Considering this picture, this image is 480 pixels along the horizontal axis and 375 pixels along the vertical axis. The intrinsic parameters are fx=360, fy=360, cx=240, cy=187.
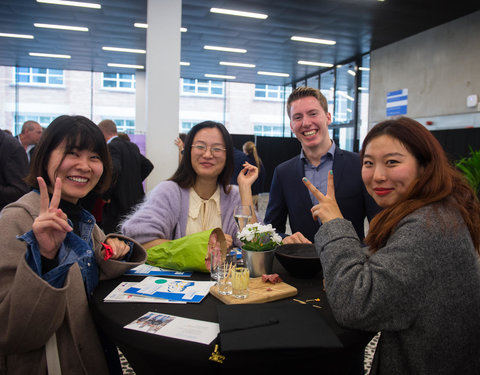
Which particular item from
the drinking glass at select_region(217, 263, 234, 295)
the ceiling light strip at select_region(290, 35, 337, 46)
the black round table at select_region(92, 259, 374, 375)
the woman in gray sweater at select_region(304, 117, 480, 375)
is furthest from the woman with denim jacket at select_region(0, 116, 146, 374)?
the ceiling light strip at select_region(290, 35, 337, 46)

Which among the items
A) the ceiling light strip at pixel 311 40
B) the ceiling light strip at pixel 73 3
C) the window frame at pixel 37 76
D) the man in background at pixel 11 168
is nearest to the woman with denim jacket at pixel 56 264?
the man in background at pixel 11 168

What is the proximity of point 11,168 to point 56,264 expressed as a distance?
2739 mm

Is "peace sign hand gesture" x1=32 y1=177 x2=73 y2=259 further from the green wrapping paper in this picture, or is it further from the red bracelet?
the green wrapping paper

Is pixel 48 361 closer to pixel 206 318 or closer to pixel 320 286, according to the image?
pixel 206 318

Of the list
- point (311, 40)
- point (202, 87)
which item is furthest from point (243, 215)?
point (202, 87)

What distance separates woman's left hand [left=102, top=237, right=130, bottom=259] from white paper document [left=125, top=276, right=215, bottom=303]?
17cm

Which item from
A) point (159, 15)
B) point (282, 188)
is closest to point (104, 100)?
point (159, 15)

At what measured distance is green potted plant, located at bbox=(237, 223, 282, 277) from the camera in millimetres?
1517

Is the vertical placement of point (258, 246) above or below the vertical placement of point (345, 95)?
below

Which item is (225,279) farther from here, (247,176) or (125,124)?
(125,124)

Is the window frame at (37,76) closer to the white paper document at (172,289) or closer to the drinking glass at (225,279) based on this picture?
the white paper document at (172,289)

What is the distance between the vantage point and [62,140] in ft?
4.63

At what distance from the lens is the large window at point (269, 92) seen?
14.1 metres

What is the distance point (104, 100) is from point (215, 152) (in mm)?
12012
